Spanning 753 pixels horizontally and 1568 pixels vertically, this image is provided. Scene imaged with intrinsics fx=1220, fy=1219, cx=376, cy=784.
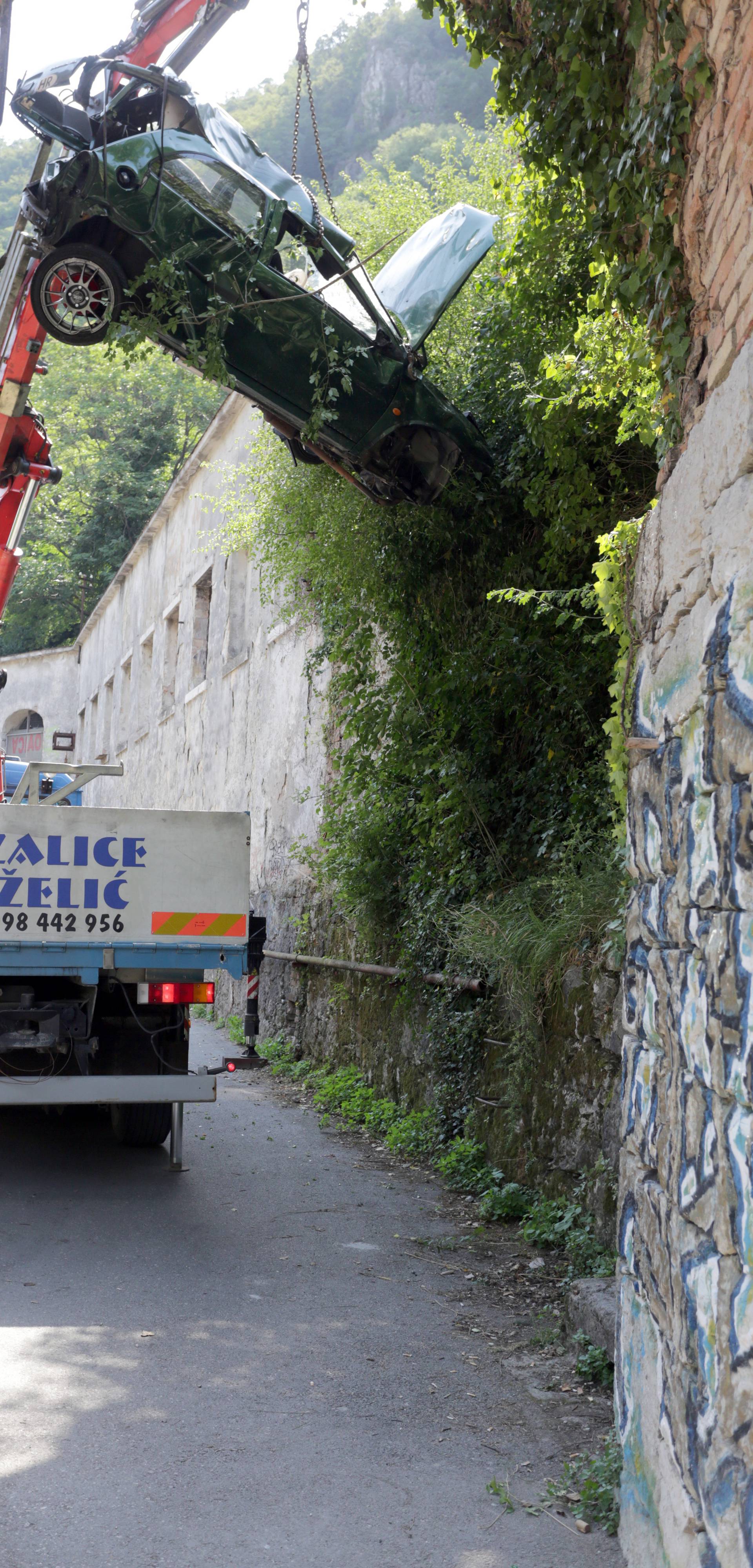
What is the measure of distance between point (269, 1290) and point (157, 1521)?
204cm

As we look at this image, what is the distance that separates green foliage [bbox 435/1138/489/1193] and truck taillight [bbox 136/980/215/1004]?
1.81 m

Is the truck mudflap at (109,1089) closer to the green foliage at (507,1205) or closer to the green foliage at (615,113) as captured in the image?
the green foliage at (507,1205)

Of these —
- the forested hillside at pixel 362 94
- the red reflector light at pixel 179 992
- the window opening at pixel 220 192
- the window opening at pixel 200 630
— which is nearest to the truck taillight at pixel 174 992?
the red reflector light at pixel 179 992

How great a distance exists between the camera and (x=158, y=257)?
6977 mm

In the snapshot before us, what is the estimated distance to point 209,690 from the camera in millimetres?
18672

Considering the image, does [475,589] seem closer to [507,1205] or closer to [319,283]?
[319,283]

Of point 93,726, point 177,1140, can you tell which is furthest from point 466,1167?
point 93,726

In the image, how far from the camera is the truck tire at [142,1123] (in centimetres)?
771

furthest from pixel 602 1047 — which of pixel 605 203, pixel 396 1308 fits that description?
pixel 605 203

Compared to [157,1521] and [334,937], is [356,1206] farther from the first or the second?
[334,937]

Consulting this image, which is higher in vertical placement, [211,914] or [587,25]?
[587,25]

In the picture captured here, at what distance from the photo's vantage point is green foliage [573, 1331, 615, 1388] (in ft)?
14.2

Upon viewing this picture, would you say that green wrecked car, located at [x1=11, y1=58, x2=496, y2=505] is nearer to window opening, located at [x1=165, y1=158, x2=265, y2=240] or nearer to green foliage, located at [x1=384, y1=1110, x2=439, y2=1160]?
window opening, located at [x1=165, y1=158, x2=265, y2=240]

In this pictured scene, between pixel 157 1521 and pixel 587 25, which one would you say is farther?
pixel 587 25
